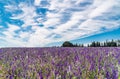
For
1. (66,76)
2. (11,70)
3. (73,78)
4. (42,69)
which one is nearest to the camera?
(73,78)

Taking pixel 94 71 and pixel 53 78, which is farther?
pixel 94 71

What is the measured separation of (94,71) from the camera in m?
3.36

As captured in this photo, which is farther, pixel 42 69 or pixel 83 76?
pixel 42 69

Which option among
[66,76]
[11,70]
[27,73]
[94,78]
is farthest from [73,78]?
[11,70]

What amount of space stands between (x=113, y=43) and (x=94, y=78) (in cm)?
3443

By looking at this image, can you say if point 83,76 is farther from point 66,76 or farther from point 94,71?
point 94,71

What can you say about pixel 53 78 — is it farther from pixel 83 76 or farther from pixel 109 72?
pixel 109 72

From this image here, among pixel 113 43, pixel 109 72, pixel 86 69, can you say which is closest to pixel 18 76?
pixel 86 69

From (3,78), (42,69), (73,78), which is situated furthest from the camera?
(42,69)

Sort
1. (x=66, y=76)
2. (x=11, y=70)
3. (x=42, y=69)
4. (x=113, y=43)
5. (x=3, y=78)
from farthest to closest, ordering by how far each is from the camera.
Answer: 1. (x=113, y=43)
2. (x=11, y=70)
3. (x=42, y=69)
4. (x=3, y=78)
5. (x=66, y=76)

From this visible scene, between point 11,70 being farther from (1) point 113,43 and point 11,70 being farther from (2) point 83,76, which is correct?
(1) point 113,43

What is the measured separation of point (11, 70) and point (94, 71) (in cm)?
119

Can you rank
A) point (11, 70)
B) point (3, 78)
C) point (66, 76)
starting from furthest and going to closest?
→ point (11, 70) < point (3, 78) < point (66, 76)

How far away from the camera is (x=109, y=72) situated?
3332 millimetres
